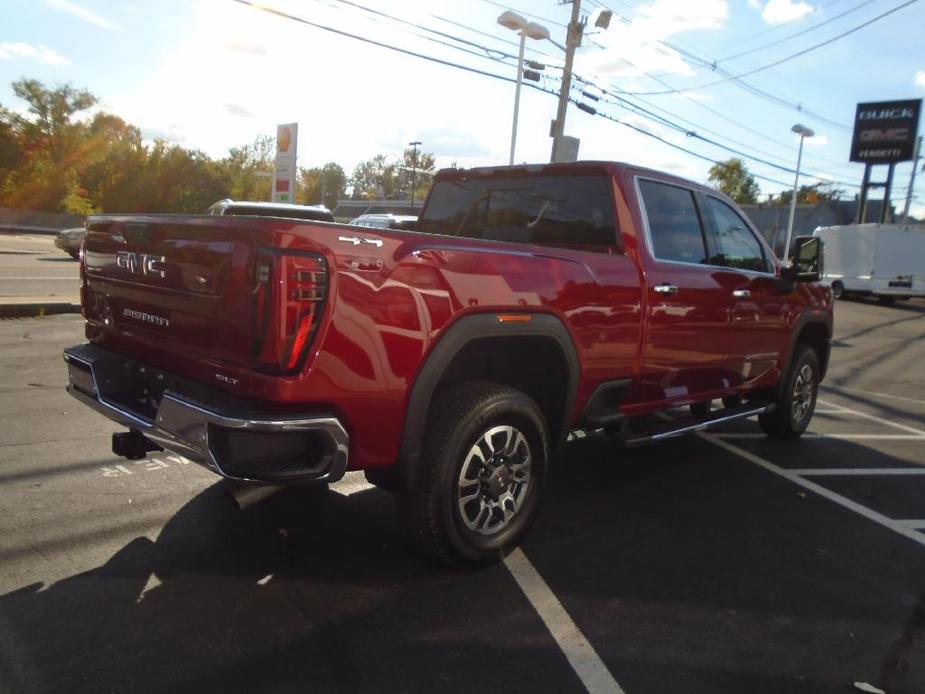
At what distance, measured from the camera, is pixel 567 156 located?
15297mm

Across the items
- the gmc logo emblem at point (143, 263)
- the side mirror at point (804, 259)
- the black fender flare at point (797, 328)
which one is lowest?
the black fender flare at point (797, 328)

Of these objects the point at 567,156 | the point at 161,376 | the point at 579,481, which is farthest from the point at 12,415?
the point at 567,156

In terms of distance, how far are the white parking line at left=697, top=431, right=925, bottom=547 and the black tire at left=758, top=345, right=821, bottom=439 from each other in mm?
419

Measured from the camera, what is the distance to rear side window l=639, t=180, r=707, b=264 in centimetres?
434

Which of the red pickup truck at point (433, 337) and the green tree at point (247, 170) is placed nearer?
the red pickup truck at point (433, 337)

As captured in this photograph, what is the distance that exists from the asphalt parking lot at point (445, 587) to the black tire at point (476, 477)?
7.3 inches

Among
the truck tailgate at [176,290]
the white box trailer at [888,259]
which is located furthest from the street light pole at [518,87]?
the truck tailgate at [176,290]

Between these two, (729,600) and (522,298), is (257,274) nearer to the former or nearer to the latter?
(522,298)

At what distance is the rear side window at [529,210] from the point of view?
4223 mm

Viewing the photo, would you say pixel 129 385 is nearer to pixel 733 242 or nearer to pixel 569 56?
pixel 733 242

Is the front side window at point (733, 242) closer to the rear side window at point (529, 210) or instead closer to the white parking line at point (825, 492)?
the rear side window at point (529, 210)

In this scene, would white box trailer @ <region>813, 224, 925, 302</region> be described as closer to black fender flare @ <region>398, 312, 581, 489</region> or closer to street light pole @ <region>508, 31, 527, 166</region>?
street light pole @ <region>508, 31, 527, 166</region>

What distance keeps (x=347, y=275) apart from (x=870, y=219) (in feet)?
228

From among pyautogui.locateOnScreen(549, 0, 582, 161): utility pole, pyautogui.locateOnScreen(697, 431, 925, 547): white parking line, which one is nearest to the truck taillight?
pyautogui.locateOnScreen(697, 431, 925, 547): white parking line
